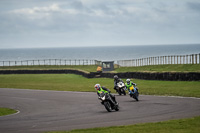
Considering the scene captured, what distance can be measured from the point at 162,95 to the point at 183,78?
8876 mm

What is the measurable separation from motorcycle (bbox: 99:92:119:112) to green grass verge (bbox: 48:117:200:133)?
465 centimetres

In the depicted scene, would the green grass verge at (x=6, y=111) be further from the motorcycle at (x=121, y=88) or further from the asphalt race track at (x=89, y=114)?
the motorcycle at (x=121, y=88)

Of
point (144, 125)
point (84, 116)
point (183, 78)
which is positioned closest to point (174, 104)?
point (84, 116)

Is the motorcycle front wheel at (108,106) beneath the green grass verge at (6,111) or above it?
above

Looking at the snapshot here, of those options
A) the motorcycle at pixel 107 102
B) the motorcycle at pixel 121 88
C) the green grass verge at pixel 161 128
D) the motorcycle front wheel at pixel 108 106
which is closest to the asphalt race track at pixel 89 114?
the motorcycle front wheel at pixel 108 106

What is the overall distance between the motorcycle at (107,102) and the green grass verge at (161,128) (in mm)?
4647

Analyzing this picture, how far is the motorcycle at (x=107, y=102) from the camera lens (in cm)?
1895

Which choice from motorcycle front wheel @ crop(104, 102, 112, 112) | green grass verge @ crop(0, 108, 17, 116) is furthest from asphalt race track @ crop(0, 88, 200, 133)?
green grass verge @ crop(0, 108, 17, 116)

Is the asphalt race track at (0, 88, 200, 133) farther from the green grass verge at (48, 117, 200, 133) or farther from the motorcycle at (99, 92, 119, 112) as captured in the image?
the green grass verge at (48, 117, 200, 133)

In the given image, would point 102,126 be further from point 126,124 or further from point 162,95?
point 162,95

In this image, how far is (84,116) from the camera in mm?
18031

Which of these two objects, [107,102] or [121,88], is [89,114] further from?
[121,88]

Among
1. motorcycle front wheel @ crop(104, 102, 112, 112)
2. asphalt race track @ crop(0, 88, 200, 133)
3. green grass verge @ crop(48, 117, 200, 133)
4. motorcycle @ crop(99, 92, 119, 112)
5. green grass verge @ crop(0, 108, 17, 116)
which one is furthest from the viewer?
green grass verge @ crop(0, 108, 17, 116)

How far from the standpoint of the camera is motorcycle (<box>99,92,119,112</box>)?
62.2ft
